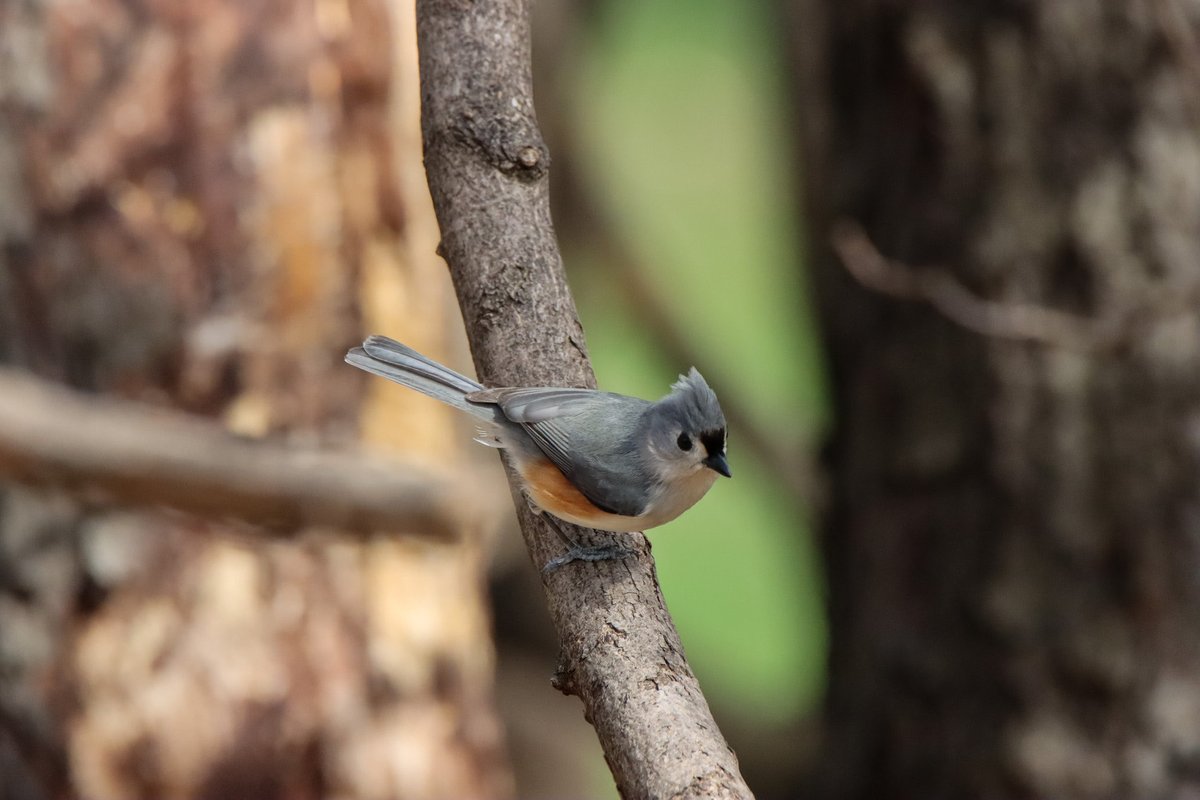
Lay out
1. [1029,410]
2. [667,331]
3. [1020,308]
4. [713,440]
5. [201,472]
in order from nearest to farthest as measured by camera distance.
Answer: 1. [201,472]
2. [713,440]
3. [1020,308]
4. [1029,410]
5. [667,331]

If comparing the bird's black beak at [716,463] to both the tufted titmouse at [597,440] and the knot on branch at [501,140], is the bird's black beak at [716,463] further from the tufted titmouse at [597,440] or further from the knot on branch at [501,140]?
the knot on branch at [501,140]

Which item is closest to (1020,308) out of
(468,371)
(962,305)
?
(962,305)

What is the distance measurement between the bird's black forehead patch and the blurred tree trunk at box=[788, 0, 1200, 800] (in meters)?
1.11

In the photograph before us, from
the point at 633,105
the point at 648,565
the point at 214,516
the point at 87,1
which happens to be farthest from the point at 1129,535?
the point at 633,105

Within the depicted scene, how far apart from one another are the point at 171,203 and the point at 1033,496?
2259mm

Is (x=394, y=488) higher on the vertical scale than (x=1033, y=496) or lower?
lower

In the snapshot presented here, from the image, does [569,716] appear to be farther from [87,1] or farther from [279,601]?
[87,1]

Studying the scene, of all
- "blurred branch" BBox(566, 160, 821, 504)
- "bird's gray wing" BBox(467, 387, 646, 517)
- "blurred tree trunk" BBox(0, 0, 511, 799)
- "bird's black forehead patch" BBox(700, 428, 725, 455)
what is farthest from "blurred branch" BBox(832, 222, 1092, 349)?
"blurred branch" BBox(566, 160, 821, 504)

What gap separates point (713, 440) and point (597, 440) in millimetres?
209

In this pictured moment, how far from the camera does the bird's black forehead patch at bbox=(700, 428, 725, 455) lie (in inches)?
81.7

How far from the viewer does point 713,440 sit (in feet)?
6.84

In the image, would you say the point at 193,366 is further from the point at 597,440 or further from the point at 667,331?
the point at 667,331

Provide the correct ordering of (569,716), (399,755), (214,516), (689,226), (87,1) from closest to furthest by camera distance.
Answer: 1. (214,516)
2. (87,1)
3. (399,755)
4. (569,716)
5. (689,226)

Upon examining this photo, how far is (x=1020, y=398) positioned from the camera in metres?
3.29
